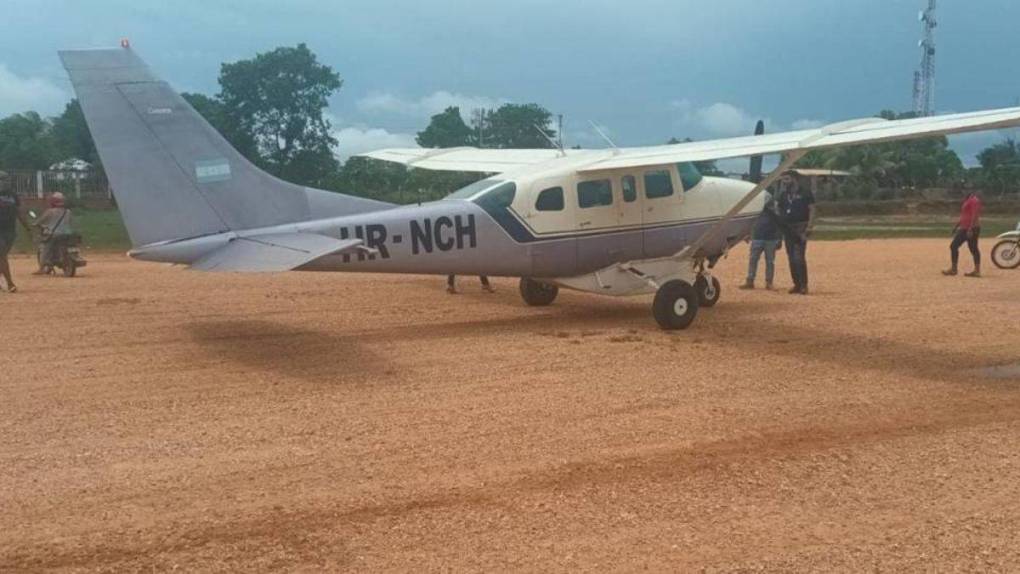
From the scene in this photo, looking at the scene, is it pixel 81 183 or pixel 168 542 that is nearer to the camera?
pixel 168 542

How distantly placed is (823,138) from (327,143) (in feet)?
103

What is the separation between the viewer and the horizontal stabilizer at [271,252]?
352 inches

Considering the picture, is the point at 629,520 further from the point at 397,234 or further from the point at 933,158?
the point at 933,158

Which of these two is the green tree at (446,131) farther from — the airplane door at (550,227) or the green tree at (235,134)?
the airplane door at (550,227)

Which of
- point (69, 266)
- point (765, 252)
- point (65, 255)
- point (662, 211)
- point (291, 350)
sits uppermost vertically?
point (662, 211)

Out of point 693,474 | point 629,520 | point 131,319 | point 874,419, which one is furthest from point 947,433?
point 131,319

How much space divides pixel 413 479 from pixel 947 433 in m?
4.16

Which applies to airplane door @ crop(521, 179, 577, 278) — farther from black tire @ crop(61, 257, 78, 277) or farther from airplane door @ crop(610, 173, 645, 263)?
black tire @ crop(61, 257, 78, 277)

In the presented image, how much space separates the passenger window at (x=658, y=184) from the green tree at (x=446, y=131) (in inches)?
1296

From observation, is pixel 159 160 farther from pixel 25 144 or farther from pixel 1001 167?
pixel 1001 167

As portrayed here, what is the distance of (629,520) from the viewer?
5.02 m

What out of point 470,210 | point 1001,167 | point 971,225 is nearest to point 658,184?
point 470,210

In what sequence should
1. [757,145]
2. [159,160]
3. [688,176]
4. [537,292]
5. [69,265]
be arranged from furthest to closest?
1. [69,265]
2. [537,292]
3. [688,176]
4. [757,145]
5. [159,160]

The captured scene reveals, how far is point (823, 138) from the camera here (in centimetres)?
988
